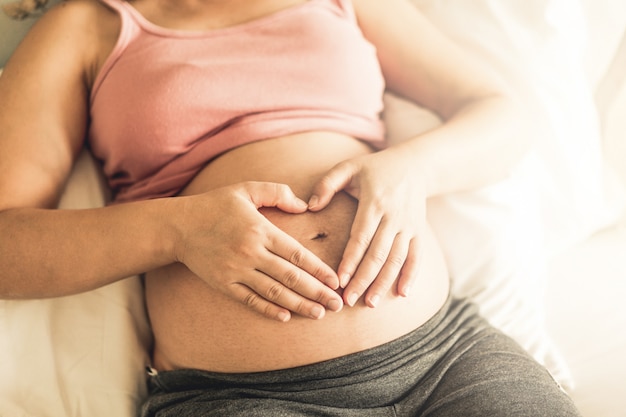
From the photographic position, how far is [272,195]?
0.78m

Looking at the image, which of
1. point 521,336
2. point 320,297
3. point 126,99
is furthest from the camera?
point 521,336

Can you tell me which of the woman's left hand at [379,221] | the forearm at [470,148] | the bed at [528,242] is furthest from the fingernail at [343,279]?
the bed at [528,242]

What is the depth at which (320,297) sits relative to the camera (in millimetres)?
736

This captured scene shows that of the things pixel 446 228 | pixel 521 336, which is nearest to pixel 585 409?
pixel 521 336

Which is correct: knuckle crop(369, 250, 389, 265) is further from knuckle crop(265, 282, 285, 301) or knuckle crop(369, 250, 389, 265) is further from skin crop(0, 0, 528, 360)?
knuckle crop(265, 282, 285, 301)

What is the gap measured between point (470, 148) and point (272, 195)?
36 cm

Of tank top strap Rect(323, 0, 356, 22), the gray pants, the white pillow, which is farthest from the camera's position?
tank top strap Rect(323, 0, 356, 22)

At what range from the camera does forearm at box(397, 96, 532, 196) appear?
0.88 metres

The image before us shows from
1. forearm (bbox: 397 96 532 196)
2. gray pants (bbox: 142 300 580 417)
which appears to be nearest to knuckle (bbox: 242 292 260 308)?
gray pants (bbox: 142 300 580 417)

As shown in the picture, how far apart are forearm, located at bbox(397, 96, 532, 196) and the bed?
5 cm

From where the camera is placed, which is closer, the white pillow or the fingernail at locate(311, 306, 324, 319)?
the fingernail at locate(311, 306, 324, 319)

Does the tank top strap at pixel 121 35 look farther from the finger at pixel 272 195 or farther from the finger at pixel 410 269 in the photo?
the finger at pixel 410 269

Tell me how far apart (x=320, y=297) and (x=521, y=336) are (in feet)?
1.50

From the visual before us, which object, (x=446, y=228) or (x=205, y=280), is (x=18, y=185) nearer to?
(x=205, y=280)
